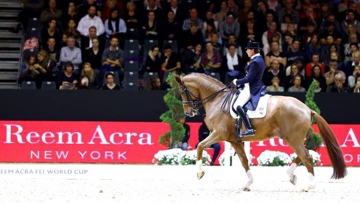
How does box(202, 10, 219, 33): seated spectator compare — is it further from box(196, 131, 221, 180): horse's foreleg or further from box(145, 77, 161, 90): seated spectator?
box(196, 131, 221, 180): horse's foreleg

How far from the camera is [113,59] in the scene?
1791cm

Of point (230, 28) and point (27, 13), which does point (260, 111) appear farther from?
point (27, 13)

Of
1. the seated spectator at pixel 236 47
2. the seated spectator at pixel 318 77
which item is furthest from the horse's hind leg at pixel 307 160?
the seated spectator at pixel 236 47

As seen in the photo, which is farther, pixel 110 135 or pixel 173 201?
pixel 110 135

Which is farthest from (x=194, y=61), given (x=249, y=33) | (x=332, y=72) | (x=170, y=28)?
(x=332, y=72)

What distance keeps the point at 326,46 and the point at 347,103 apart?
83.0 inches

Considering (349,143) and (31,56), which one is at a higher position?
(31,56)

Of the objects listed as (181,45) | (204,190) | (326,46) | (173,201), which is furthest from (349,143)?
(173,201)

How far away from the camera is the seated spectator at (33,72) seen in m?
17.4

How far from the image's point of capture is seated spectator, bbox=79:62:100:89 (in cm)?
1702

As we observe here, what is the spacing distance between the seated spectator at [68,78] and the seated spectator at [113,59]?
0.65 m

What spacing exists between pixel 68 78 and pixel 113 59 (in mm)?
1155

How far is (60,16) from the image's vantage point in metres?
19.0

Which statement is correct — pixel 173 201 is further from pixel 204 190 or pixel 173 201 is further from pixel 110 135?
pixel 110 135
